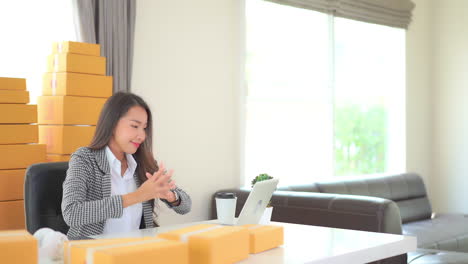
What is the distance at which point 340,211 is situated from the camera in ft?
12.6

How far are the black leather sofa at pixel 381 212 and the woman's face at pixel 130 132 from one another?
1.55 meters

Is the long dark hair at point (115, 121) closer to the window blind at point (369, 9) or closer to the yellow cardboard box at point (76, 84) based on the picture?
the yellow cardboard box at point (76, 84)

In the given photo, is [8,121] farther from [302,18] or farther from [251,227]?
[302,18]

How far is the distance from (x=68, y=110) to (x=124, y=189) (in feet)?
2.61

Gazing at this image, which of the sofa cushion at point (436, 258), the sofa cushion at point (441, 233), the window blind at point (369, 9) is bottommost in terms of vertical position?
the sofa cushion at point (441, 233)

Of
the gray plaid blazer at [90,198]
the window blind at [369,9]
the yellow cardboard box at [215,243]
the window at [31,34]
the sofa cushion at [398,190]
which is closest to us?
the yellow cardboard box at [215,243]

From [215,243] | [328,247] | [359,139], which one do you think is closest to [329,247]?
[328,247]

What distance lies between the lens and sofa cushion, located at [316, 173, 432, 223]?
5169 millimetres

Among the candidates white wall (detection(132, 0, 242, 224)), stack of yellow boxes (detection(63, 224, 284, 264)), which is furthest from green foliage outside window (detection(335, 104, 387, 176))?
stack of yellow boxes (detection(63, 224, 284, 264))

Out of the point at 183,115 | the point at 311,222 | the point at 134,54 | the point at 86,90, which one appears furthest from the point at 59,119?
the point at 311,222

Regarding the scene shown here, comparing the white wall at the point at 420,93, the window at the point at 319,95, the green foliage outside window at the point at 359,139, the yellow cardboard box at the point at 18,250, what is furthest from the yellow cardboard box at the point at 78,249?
the white wall at the point at 420,93

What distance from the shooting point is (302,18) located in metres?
5.64

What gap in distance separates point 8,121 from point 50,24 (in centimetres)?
88

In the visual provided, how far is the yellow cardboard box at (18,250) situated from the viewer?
144cm
